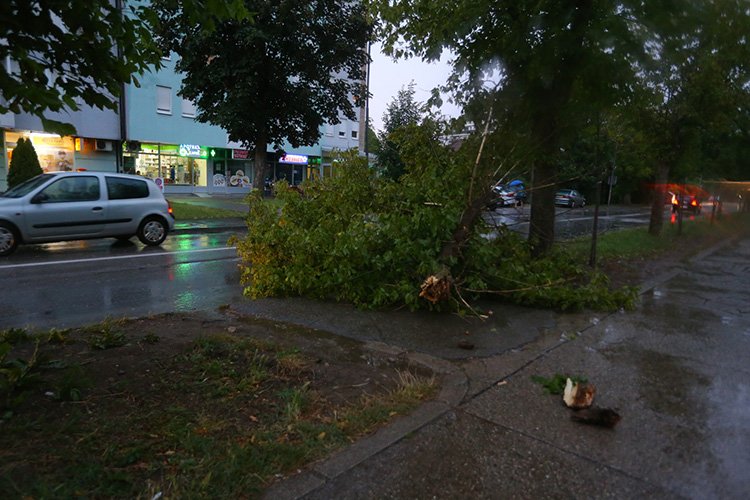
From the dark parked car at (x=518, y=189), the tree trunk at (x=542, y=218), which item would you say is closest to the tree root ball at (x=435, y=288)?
the dark parked car at (x=518, y=189)

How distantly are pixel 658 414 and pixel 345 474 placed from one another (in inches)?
95.3

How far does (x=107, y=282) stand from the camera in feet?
25.9

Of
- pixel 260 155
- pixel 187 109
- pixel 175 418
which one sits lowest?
pixel 175 418

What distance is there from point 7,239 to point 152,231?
2.73 m

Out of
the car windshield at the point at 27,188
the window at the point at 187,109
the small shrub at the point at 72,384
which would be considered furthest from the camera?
the window at the point at 187,109

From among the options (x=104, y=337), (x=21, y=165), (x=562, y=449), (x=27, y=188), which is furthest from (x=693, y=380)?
(x=21, y=165)

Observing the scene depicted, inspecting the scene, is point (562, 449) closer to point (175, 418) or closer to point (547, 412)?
point (547, 412)

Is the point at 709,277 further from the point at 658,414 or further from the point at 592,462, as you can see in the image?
the point at 592,462

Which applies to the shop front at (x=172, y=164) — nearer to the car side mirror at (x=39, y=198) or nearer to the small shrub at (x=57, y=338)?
the car side mirror at (x=39, y=198)

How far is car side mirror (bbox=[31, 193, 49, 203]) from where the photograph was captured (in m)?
10.1

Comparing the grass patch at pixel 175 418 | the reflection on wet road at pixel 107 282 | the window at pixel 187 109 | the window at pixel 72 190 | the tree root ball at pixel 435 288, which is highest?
the window at pixel 187 109

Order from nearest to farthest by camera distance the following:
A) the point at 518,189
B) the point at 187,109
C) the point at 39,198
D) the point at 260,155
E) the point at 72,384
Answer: the point at 72,384 → the point at 518,189 → the point at 39,198 → the point at 260,155 → the point at 187,109

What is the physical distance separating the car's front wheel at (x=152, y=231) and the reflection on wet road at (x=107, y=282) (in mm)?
285

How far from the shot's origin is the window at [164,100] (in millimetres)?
30734
